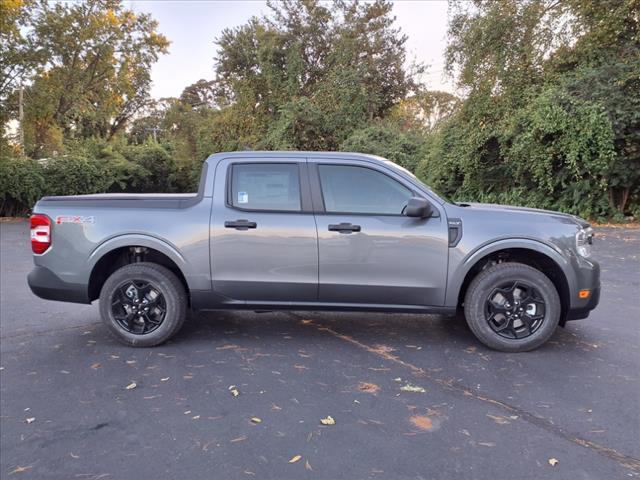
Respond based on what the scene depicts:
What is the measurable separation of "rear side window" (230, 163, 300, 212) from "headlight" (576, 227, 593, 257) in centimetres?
249

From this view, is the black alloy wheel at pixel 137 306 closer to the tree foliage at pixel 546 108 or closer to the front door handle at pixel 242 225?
the front door handle at pixel 242 225

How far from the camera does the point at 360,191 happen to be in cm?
459

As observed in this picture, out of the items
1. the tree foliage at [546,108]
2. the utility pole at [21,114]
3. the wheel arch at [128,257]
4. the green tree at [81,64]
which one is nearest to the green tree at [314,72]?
the green tree at [81,64]

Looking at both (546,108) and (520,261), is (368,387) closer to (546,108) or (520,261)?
(520,261)

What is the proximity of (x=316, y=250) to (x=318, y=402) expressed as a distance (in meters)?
1.41

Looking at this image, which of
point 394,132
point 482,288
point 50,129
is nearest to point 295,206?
point 482,288

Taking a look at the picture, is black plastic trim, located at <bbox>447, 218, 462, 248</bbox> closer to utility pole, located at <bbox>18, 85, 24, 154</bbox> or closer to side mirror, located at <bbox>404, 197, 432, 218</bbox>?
side mirror, located at <bbox>404, 197, 432, 218</bbox>

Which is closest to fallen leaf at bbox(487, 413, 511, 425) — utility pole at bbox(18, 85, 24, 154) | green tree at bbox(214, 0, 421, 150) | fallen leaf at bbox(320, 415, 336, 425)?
fallen leaf at bbox(320, 415, 336, 425)

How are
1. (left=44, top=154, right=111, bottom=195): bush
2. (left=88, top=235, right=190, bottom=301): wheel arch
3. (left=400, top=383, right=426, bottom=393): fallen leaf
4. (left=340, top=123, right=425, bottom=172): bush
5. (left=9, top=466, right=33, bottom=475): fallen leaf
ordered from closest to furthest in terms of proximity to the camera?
1. (left=9, top=466, right=33, bottom=475): fallen leaf
2. (left=400, top=383, right=426, bottom=393): fallen leaf
3. (left=88, top=235, right=190, bottom=301): wheel arch
4. (left=340, top=123, right=425, bottom=172): bush
5. (left=44, top=154, right=111, bottom=195): bush

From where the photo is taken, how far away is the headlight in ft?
14.5

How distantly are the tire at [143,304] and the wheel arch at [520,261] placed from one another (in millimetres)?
2511

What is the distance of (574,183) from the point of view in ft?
46.1

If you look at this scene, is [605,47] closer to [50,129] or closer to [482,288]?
[482,288]

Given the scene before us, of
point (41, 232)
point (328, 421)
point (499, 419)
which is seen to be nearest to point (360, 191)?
Result: point (328, 421)
